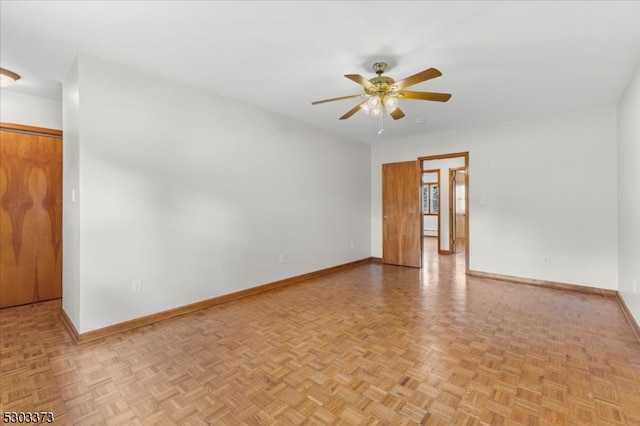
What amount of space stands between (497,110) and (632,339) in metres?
2.92

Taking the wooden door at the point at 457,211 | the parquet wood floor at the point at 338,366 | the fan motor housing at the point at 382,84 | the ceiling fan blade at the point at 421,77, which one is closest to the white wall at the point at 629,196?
the parquet wood floor at the point at 338,366

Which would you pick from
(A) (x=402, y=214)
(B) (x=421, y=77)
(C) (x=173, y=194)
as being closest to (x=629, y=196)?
(B) (x=421, y=77)

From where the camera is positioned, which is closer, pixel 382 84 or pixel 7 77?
pixel 382 84

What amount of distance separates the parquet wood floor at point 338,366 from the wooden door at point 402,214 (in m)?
2.21

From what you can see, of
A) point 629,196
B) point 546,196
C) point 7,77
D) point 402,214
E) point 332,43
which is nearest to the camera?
point 332,43

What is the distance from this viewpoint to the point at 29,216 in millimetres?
3549

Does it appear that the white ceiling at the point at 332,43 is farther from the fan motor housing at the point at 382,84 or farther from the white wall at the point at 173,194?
the white wall at the point at 173,194

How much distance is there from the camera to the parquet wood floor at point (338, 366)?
167 cm

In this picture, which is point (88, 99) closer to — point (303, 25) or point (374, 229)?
point (303, 25)

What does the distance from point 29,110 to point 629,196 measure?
266 inches

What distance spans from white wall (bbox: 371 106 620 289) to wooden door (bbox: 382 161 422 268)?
810mm

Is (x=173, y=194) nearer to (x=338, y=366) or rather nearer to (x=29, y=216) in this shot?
(x=29, y=216)

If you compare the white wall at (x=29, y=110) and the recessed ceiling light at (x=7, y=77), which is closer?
the recessed ceiling light at (x=7, y=77)

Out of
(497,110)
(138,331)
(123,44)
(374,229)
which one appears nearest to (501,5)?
(497,110)
